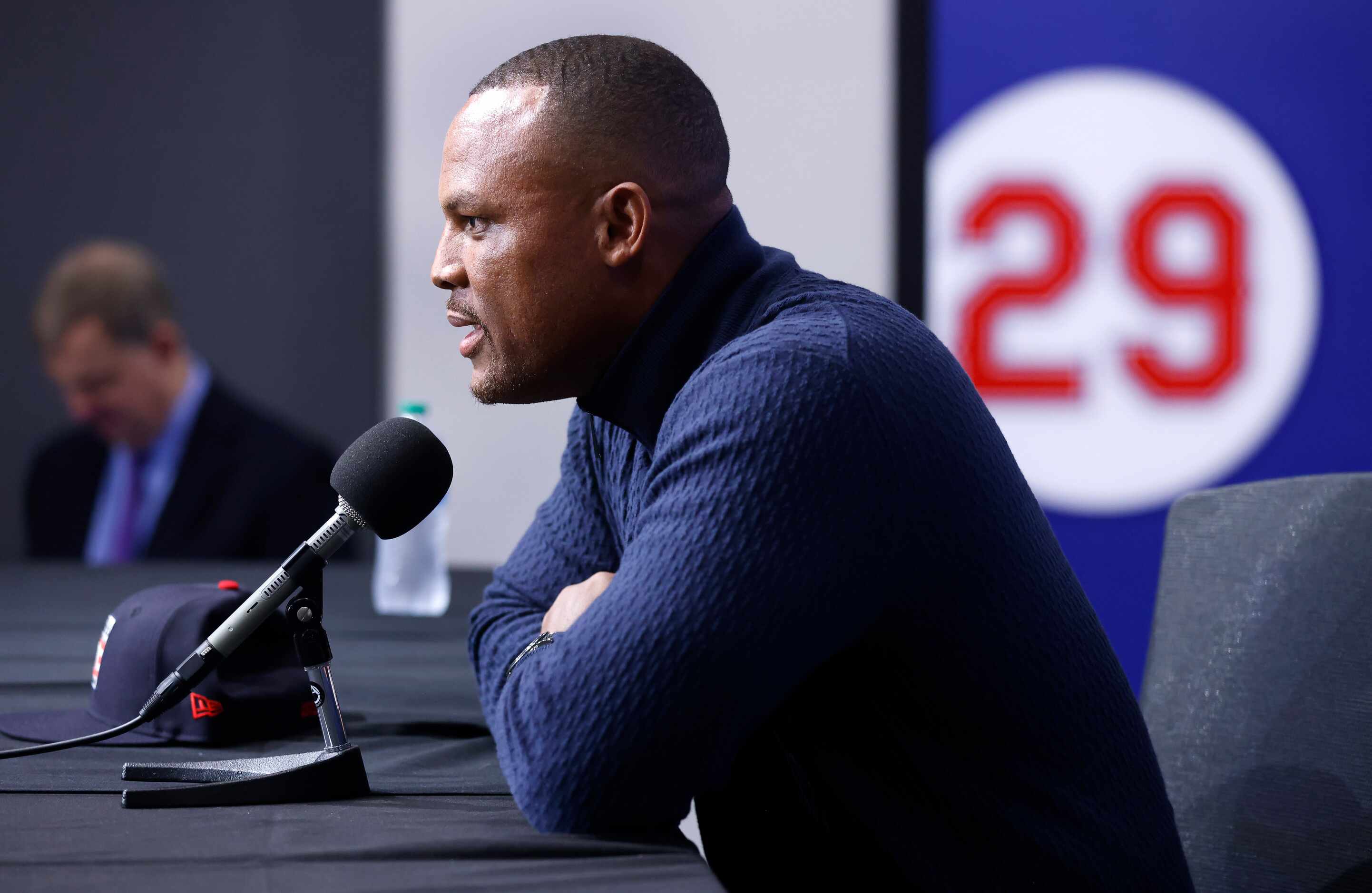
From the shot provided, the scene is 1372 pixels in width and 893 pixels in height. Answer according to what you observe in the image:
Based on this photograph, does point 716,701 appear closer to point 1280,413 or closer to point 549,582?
point 549,582

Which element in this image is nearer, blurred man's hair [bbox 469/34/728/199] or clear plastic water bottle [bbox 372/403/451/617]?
blurred man's hair [bbox 469/34/728/199]

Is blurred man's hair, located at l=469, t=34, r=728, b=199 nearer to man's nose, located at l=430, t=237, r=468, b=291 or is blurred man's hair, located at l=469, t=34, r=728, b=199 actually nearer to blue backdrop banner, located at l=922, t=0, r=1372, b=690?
man's nose, located at l=430, t=237, r=468, b=291

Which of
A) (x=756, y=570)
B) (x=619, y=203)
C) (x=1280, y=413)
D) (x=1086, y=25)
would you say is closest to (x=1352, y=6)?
(x=1086, y=25)

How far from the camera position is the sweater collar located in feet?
2.97

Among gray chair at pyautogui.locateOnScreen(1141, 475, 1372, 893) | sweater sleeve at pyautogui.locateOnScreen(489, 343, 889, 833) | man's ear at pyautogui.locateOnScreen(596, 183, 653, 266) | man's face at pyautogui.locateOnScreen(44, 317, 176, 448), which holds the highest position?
man's ear at pyautogui.locateOnScreen(596, 183, 653, 266)

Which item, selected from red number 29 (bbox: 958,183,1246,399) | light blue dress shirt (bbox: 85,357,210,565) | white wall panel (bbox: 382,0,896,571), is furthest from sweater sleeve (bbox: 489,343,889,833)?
light blue dress shirt (bbox: 85,357,210,565)

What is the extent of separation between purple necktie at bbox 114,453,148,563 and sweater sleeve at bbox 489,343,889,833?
2700mm

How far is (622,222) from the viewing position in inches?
35.5

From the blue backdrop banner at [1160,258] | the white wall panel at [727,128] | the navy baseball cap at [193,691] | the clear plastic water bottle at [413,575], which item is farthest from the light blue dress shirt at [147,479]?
the navy baseball cap at [193,691]

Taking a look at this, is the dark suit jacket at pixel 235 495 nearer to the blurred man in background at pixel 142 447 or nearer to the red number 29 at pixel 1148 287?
the blurred man in background at pixel 142 447

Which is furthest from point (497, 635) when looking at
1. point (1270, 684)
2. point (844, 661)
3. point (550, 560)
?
point (1270, 684)

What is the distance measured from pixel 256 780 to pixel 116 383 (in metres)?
2.70

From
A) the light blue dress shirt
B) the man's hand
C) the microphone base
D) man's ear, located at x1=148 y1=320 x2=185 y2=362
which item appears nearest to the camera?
the microphone base

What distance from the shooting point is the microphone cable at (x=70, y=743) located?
81 cm
